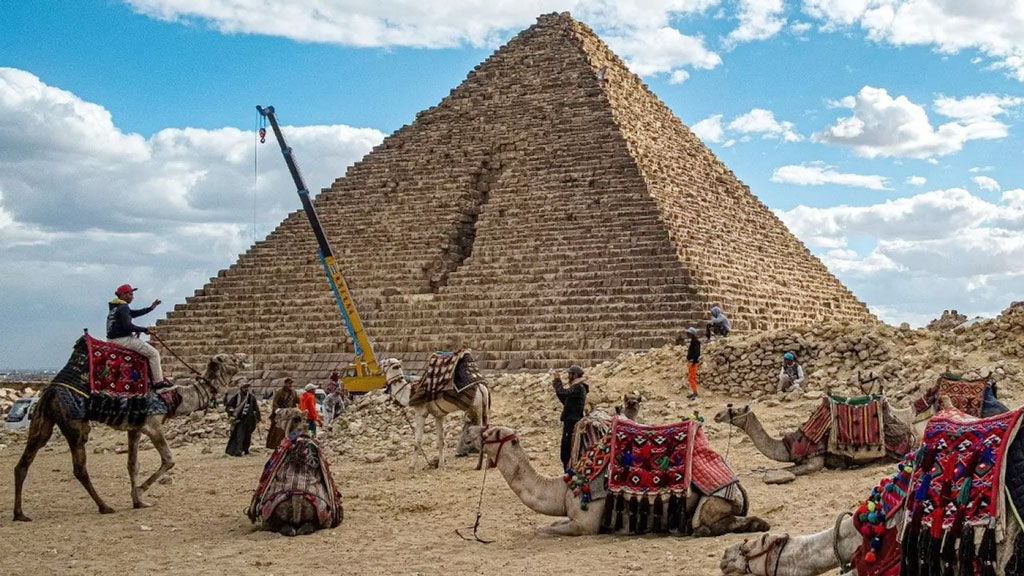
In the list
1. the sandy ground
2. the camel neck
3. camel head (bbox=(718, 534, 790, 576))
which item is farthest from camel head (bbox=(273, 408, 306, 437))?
camel head (bbox=(718, 534, 790, 576))

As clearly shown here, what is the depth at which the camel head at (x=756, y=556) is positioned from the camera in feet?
14.6

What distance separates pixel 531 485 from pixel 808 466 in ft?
9.15

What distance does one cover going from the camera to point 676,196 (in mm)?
25688

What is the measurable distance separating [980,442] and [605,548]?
2546 mm

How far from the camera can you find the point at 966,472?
390cm

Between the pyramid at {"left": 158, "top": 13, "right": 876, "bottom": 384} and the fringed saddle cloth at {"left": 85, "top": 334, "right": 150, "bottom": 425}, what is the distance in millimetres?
11541

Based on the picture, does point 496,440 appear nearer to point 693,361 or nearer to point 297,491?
point 297,491

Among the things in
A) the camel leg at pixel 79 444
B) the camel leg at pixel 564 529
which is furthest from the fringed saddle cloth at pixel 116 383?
the camel leg at pixel 564 529

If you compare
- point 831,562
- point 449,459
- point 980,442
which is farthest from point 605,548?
point 449,459

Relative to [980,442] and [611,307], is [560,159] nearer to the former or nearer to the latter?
[611,307]

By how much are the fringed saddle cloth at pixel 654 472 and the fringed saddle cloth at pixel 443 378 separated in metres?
4.46

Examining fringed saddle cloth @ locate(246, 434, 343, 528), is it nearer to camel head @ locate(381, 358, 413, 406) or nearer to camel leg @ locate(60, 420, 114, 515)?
camel leg @ locate(60, 420, 114, 515)

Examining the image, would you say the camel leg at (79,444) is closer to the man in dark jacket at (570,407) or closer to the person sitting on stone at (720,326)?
the man in dark jacket at (570,407)

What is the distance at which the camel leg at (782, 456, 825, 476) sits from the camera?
26.9 feet
